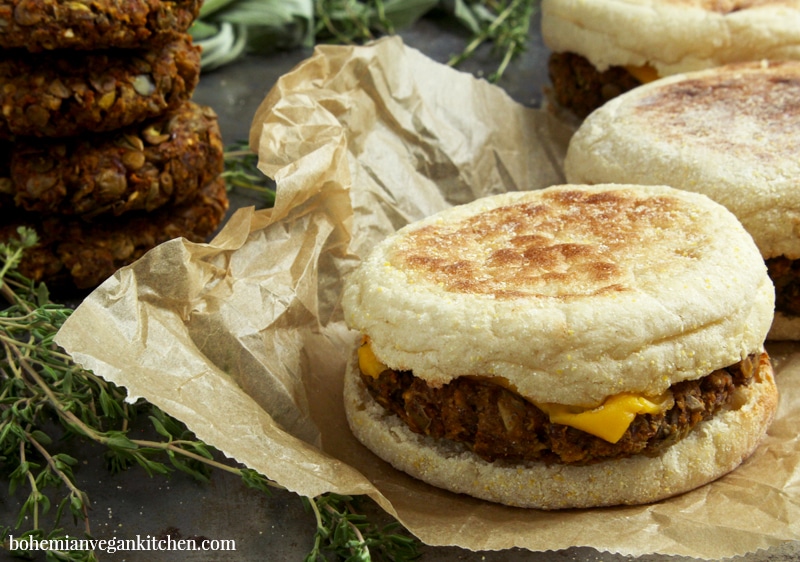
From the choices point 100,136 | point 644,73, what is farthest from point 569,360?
point 644,73

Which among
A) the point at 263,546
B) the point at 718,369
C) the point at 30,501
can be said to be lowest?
the point at 263,546

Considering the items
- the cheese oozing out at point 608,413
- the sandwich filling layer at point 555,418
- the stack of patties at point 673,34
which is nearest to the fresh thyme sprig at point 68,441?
the sandwich filling layer at point 555,418

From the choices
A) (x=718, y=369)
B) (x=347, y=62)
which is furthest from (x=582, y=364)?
Result: (x=347, y=62)

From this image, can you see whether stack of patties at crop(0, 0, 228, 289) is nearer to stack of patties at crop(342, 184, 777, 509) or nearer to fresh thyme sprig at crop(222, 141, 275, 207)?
fresh thyme sprig at crop(222, 141, 275, 207)

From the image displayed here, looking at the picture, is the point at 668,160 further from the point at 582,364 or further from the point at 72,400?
the point at 72,400

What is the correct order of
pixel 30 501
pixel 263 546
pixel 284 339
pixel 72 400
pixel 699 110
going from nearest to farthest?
pixel 30 501 → pixel 263 546 → pixel 72 400 → pixel 284 339 → pixel 699 110

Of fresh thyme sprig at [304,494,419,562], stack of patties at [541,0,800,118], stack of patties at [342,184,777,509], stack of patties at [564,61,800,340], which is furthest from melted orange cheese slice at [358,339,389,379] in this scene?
stack of patties at [541,0,800,118]

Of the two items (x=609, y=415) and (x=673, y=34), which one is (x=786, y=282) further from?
(x=673, y=34)
